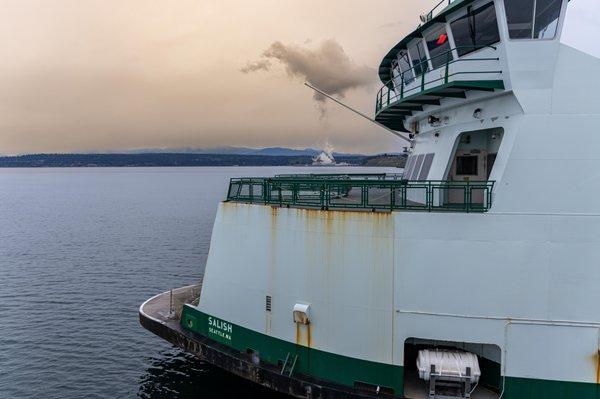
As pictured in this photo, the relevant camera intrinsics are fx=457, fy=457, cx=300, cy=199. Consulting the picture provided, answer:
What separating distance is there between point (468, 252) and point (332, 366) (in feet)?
16.5

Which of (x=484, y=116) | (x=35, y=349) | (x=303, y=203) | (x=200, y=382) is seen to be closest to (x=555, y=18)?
(x=484, y=116)

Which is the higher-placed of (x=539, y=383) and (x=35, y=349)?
(x=539, y=383)

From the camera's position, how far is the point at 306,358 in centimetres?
1361

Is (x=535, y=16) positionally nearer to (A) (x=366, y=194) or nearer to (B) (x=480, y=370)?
(A) (x=366, y=194)

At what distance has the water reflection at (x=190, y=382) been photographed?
16.3 meters

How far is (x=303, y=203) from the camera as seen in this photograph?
14289 millimetres

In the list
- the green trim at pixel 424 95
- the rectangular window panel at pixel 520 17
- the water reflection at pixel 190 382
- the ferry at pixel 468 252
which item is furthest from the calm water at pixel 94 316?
the rectangular window panel at pixel 520 17

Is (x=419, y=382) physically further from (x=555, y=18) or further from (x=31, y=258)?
(x=31, y=258)

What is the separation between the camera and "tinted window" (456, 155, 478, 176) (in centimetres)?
1441

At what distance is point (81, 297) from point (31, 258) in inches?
606

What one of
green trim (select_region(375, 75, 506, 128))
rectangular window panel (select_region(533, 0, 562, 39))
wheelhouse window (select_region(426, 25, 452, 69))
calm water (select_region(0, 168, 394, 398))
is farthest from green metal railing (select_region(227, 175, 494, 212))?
calm water (select_region(0, 168, 394, 398))

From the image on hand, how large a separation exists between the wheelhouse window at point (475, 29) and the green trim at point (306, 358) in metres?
9.08

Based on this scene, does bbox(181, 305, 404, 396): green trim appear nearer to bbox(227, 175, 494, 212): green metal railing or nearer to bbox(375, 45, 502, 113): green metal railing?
bbox(227, 175, 494, 212): green metal railing

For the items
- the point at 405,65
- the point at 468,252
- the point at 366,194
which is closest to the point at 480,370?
the point at 468,252
